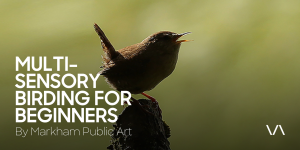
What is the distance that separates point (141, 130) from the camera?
206 cm

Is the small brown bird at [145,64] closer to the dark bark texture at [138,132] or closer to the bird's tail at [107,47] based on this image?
the bird's tail at [107,47]

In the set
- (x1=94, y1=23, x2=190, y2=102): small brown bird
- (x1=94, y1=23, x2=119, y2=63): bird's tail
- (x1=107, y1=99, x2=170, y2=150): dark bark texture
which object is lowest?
(x1=107, y1=99, x2=170, y2=150): dark bark texture

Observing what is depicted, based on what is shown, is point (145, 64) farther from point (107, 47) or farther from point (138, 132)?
point (138, 132)

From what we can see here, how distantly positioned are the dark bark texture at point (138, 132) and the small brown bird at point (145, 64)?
36cm

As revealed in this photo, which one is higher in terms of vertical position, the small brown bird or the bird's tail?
the bird's tail

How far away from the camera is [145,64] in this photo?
8.41 ft

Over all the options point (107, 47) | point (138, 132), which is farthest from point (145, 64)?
point (138, 132)

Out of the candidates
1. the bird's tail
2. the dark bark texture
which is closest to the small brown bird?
the bird's tail

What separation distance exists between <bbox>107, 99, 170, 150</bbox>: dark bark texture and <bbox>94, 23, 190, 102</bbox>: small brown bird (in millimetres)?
360

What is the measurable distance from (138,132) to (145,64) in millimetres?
705

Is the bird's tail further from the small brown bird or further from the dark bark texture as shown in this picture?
the dark bark texture

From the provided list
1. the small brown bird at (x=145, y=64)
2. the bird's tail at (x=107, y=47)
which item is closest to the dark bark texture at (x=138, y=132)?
the small brown bird at (x=145, y=64)

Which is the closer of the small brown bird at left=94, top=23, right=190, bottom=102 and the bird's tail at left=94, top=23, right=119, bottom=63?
the small brown bird at left=94, top=23, right=190, bottom=102

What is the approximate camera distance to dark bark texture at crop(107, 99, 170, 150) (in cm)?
198
